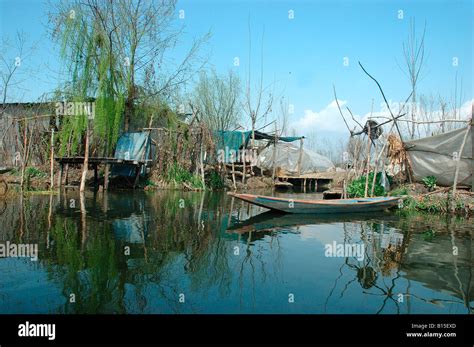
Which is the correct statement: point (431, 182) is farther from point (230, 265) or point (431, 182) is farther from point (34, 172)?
point (34, 172)

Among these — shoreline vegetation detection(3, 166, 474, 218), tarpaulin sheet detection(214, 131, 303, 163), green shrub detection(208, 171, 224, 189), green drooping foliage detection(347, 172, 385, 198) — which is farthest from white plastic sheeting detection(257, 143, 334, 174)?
green drooping foliage detection(347, 172, 385, 198)

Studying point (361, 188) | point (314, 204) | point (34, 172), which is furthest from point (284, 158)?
point (314, 204)

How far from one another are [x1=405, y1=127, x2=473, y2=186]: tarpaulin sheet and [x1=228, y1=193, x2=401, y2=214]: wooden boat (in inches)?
120

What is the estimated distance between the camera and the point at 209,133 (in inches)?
740

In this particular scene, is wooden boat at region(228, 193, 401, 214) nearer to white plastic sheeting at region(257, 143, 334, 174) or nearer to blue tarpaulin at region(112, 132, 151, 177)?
blue tarpaulin at region(112, 132, 151, 177)

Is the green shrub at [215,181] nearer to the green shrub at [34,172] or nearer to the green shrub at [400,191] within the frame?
the green shrub at [34,172]

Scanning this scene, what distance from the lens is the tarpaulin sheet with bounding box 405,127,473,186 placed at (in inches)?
484

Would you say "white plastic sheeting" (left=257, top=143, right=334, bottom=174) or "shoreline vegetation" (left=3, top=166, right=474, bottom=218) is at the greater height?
"white plastic sheeting" (left=257, top=143, right=334, bottom=174)

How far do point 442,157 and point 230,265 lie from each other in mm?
10426

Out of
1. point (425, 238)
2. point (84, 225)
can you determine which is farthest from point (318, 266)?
point (84, 225)

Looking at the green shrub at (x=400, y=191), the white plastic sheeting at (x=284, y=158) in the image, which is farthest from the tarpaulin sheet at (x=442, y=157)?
the white plastic sheeting at (x=284, y=158)

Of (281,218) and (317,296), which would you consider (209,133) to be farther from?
(317,296)

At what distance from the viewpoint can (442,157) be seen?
12.7 m
